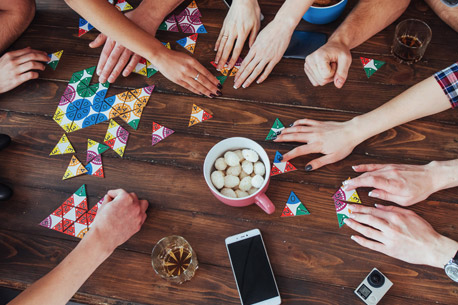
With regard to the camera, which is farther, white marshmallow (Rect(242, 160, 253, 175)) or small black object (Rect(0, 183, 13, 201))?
small black object (Rect(0, 183, 13, 201))

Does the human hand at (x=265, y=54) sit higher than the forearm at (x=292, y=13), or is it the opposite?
the forearm at (x=292, y=13)

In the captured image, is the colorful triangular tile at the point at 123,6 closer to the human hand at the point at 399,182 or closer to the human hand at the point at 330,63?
the human hand at the point at 330,63

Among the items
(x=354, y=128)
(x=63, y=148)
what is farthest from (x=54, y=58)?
(x=354, y=128)

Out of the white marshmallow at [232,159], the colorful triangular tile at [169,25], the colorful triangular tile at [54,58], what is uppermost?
the colorful triangular tile at [169,25]

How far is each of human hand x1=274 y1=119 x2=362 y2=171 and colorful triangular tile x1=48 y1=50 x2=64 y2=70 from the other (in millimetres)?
1060

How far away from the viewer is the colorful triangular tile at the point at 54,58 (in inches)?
60.4

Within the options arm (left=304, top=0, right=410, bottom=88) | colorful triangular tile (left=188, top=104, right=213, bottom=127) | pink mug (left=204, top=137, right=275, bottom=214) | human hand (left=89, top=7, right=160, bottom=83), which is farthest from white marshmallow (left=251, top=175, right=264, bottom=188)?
human hand (left=89, top=7, right=160, bottom=83)

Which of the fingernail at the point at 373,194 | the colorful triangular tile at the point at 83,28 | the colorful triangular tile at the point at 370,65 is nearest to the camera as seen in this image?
the fingernail at the point at 373,194

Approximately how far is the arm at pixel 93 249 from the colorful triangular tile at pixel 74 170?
A: 0.17 metres

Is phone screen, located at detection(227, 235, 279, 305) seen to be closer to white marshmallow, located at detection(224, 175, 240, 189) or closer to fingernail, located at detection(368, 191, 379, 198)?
white marshmallow, located at detection(224, 175, 240, 189)

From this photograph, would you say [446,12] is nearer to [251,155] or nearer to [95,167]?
[251,155]

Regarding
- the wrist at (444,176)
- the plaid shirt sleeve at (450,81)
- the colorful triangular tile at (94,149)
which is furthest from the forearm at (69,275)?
the plaid shirt sleeve at (450,81)

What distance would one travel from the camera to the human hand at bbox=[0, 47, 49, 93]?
147 cm

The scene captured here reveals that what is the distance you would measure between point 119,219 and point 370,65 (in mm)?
1134
